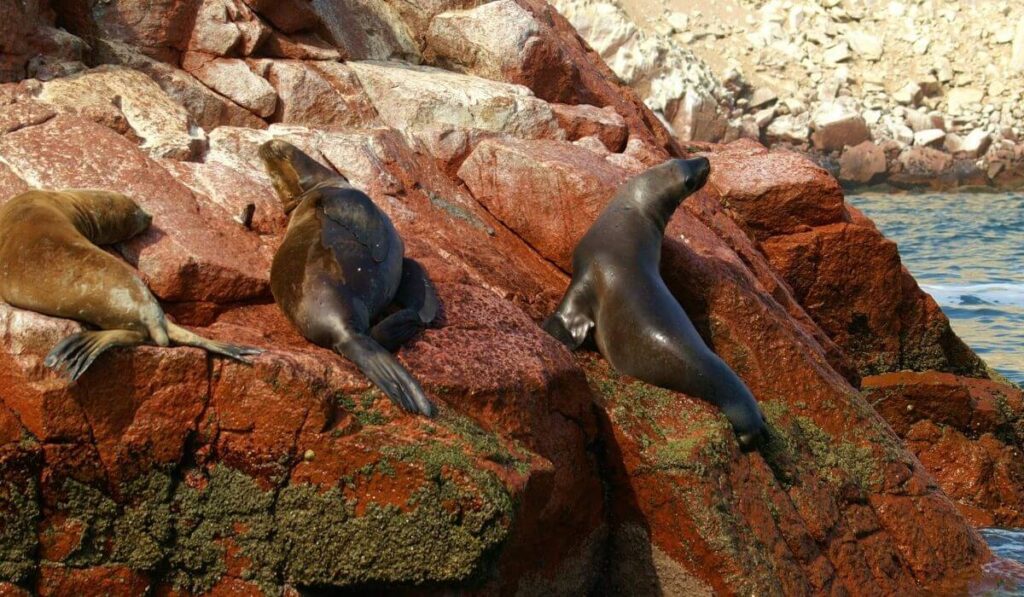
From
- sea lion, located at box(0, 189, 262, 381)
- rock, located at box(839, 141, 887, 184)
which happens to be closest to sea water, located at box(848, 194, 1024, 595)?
rock, located at box(839, 141, 887, 184)

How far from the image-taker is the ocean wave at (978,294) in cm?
1883

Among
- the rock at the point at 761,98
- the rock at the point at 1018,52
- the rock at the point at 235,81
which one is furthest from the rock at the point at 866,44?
the rock at the point at 235,81

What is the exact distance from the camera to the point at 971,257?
23.5m

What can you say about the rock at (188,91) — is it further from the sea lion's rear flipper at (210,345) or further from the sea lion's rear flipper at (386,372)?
the sea lion's rear flipper at (210,345)

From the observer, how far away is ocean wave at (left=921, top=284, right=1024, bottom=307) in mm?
18828

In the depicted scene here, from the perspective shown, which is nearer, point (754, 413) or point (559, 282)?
point (754, 413)

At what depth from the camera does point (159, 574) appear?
5.19m

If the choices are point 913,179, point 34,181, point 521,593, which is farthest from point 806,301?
point 913,179

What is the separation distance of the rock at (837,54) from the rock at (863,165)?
8708 mm

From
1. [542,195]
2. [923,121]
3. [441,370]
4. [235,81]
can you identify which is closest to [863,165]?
[923,121]

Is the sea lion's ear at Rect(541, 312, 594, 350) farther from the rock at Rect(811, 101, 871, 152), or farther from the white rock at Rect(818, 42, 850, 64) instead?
the white rock at Rect(818, 42, 850, 64)

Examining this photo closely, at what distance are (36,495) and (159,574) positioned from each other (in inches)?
23.0

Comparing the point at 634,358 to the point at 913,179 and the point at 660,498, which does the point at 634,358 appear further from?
the point at 913,179

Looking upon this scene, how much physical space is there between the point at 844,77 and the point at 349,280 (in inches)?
1442
